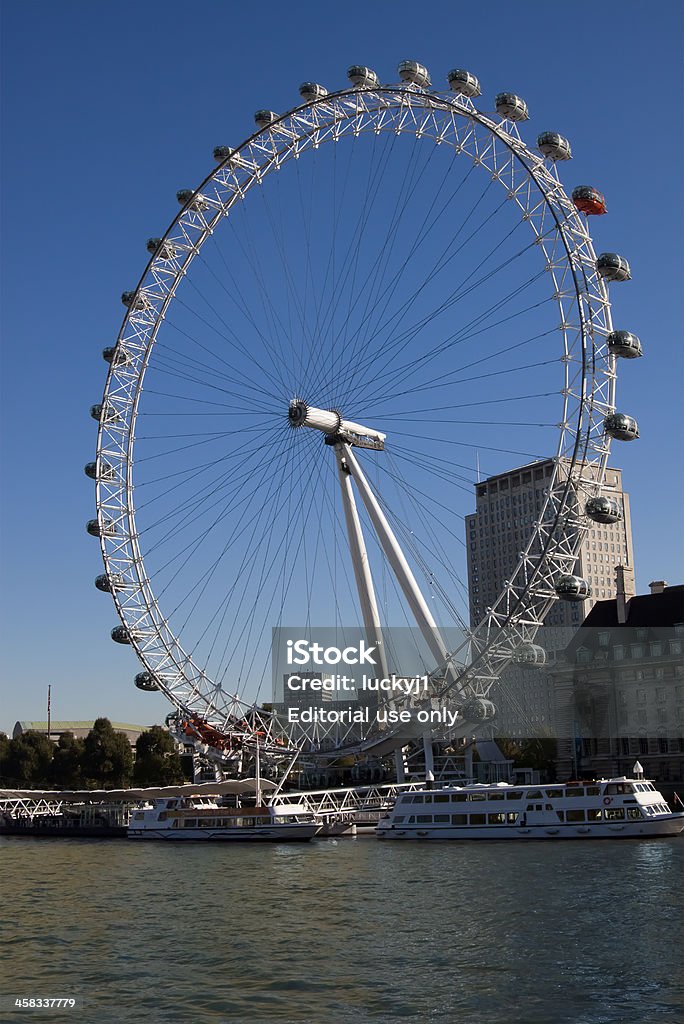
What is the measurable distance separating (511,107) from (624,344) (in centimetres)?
1560

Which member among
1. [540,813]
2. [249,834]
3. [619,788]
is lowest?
[249,834]

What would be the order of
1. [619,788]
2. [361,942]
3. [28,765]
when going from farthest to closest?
1. [28,765]
2. [619,788]
3. [361,942]

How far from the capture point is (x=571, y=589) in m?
68.8

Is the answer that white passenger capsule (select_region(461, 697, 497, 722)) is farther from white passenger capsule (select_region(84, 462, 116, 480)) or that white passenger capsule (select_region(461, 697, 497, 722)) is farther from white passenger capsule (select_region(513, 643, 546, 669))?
white passenger capsule (select_region(84, 462, 116, 480))

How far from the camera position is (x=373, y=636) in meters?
81.2

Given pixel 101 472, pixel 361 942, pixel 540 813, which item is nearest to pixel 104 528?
pixel 101 472

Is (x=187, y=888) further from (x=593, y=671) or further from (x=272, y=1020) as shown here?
(x=593, y=671)

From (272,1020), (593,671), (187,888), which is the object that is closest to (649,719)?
(593,671)

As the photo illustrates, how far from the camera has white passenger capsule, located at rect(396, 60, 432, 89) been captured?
7344 cm

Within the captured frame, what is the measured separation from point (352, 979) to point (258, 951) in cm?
514

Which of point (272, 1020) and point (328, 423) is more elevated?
point (328, 423)

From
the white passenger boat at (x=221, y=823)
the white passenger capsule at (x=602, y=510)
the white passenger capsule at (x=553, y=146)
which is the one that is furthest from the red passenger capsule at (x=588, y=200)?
the white passenger boat at (x=221, y=823)

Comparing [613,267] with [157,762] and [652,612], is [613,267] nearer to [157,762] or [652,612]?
[652,612]

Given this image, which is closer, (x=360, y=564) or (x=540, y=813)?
(x=540, y=813)
